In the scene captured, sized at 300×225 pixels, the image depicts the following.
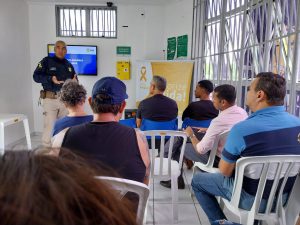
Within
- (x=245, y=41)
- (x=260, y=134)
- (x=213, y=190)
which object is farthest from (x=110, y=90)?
Answer: (x=245, y=41)

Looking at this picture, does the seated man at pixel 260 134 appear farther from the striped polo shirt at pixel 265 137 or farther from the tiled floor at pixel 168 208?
the tiled floor at pixel 168 208

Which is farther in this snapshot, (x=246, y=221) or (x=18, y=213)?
(x=246, y=221)

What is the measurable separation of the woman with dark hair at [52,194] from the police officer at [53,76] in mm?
3689

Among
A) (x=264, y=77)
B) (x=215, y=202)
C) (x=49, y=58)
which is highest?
(x=49, y=58)

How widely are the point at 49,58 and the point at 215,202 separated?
10.5 ft

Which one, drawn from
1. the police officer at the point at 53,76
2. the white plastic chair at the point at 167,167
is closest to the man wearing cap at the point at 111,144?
the white plastic chair at the point at 167,167

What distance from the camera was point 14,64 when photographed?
430cm

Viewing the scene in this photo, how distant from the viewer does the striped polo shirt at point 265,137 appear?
1.37 metres

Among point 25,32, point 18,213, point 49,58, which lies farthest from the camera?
point 25,32

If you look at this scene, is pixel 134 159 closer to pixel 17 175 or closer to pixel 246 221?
pixel 246 221

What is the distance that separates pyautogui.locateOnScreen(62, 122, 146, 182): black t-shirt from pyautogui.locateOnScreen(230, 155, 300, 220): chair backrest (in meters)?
0.63

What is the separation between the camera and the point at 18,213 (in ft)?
0.82

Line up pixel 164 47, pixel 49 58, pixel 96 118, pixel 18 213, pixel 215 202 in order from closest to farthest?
pixel 18 213 → pixel 96 118 → pixel 215 202 → pixel 49 58 → pixel 164 47

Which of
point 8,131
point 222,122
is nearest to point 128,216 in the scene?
point 222,122
